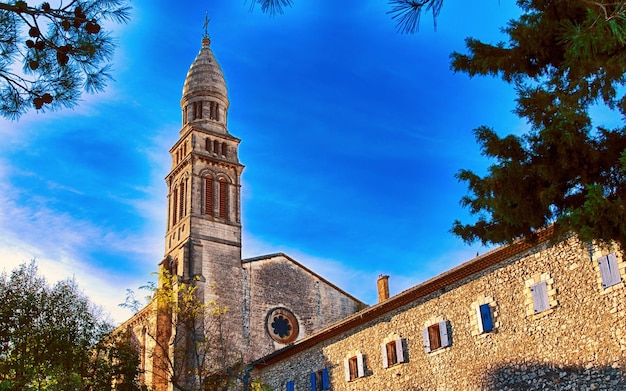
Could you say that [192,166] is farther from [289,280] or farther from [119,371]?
[119,371]

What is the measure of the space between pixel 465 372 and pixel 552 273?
4.14 meters

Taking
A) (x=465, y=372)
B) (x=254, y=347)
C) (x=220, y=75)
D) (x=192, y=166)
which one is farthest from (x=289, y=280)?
(x=465, y=372)

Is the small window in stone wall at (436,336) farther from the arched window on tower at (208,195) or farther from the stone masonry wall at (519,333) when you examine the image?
the arched window on tower at (208,195)

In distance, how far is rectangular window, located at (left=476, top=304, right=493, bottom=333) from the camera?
1914cm

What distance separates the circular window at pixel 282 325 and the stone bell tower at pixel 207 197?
1969 mm

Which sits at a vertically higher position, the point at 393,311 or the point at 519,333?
the point at 393,311

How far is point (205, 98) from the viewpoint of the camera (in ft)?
132

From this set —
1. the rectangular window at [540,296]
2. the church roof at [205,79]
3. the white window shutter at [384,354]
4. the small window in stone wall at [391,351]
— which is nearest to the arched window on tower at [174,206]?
the church roof at [205,79]

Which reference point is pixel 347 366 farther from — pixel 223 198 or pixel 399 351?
pixel 223 198

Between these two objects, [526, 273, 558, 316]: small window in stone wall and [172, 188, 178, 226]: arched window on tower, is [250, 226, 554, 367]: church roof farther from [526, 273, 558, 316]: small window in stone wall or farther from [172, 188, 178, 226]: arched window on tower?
[172, 188, 178, 226]: arched window on tower

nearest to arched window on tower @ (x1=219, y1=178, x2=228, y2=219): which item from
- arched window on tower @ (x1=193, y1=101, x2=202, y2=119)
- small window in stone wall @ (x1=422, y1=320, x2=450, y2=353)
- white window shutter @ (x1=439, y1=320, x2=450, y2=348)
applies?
arched window on tower @ (x1=193, y1=101, x2=202, y2=119)

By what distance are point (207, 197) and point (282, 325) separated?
26.7 feet

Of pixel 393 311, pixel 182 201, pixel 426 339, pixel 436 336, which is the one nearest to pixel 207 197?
pixel 182 201

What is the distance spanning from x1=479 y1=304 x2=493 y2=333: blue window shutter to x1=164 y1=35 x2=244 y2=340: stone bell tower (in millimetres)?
16947
